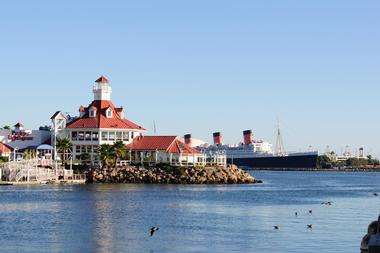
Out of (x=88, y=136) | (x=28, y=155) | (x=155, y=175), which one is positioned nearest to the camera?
(x=155, y=175)

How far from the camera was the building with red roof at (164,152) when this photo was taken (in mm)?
119688

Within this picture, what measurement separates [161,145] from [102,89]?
1491cm

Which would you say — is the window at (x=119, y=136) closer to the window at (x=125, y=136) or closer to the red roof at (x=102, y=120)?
the window at (x=125, y=136)

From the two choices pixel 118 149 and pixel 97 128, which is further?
pixel 97 128

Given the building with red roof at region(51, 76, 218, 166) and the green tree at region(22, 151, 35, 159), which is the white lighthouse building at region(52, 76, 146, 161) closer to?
the building with red roof at region(51, 76, 218, 166)

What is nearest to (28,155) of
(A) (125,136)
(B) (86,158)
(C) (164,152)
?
(B) (86,158)

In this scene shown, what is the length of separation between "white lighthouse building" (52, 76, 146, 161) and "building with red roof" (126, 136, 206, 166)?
2891 mm

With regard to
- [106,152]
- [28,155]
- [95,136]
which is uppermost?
[95,136]

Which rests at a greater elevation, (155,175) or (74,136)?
(74,136)

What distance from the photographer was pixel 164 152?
12012cm

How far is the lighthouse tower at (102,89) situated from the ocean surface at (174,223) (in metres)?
43.4

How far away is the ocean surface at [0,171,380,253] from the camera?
40688mm

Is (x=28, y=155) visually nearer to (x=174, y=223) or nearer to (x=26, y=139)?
(x=26, y=139)

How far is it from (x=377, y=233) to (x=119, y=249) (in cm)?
2517
